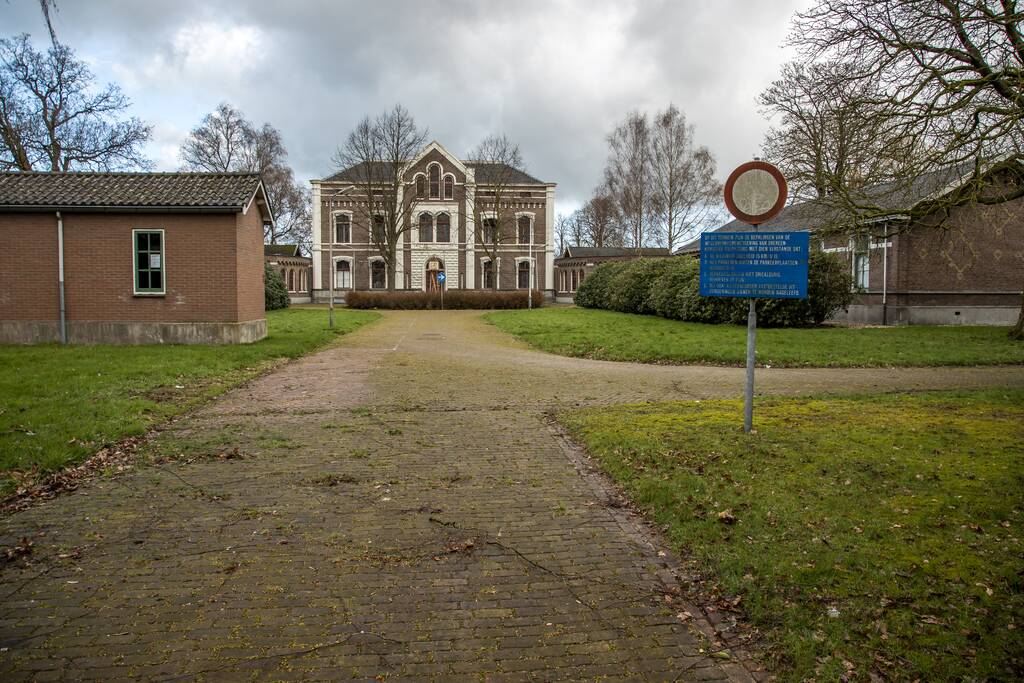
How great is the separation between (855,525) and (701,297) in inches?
807

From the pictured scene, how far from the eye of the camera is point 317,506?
5.45 meters

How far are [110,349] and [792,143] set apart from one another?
20523mm

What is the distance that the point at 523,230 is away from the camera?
6097cm

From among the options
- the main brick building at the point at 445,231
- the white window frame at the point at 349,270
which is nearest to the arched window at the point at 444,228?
the main brick building at the point at 445,231

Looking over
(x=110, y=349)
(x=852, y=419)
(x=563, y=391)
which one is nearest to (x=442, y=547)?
(x=852, y=419)

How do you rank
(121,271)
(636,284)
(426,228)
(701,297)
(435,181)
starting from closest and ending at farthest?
(121,271)
(701,297)
(636,284)
(435,181)
(426,228)

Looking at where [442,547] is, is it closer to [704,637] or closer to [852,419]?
[704,637]

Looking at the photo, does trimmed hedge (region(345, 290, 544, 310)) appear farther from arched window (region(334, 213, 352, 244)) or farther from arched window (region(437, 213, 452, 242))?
arched window (region(437, 213, 452, 242))

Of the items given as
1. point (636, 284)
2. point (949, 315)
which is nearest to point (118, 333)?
point (636, 284)

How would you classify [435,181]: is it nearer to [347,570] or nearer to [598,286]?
[598,286]

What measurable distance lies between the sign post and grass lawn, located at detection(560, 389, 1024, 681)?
1.18 m

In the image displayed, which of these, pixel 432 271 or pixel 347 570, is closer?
pixel 347 570

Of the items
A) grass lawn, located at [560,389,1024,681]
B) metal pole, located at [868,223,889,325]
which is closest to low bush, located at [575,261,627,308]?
metal pole, located at [868,223,889,325]

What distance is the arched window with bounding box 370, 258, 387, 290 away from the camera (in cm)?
5906
